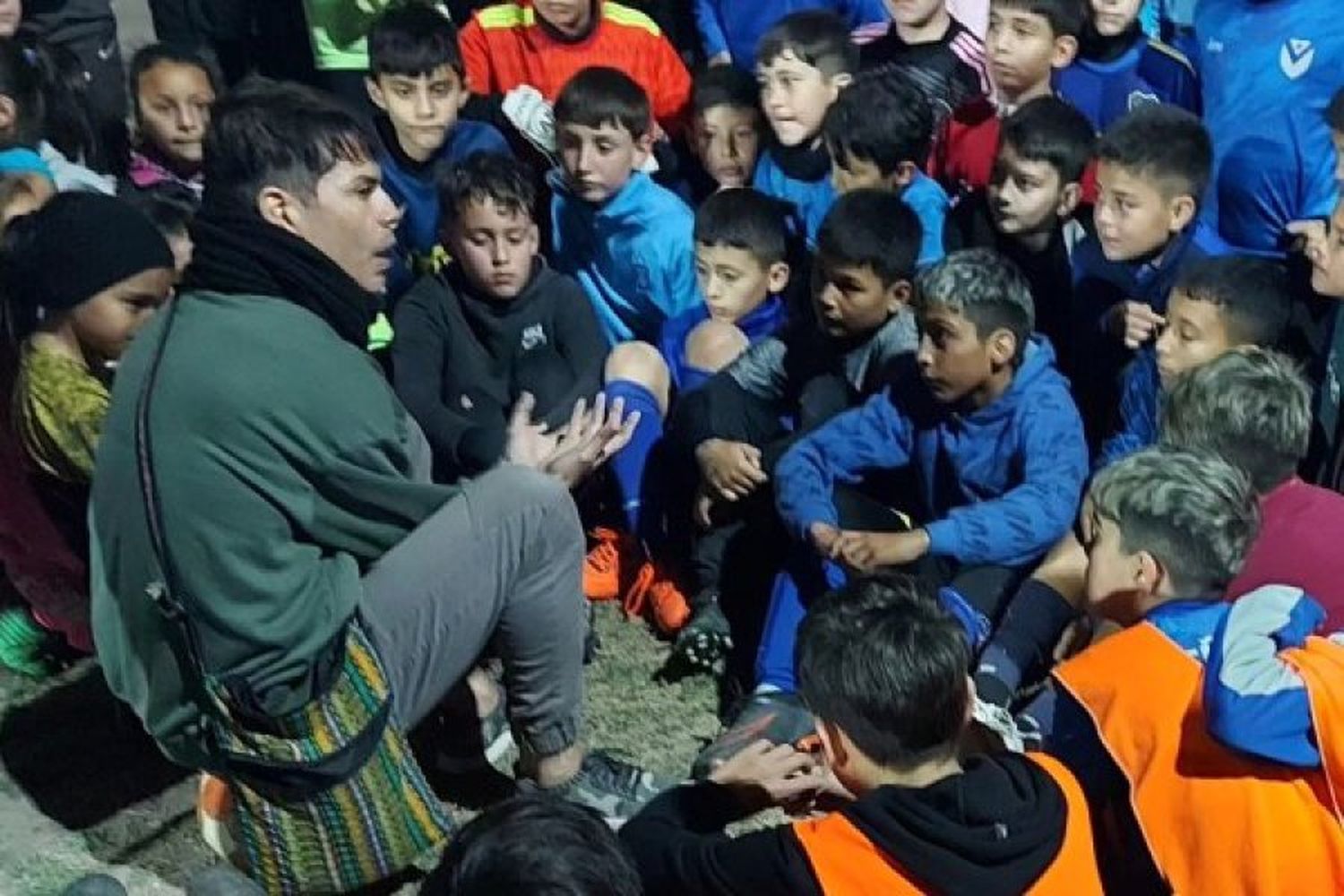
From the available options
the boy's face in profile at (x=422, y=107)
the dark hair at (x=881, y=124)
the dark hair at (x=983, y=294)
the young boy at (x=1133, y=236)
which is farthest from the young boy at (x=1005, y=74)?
the boy's face in profile at (x=422, y=107)

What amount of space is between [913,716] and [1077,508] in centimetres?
→ 134

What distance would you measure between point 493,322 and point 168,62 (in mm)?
1518

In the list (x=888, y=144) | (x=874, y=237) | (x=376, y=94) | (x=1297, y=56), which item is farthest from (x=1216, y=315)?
(x=376, y=94)

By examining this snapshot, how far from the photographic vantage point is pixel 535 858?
6.07 feet

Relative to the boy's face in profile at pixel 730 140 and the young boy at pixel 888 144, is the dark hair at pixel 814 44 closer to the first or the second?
the boy's face in profile at pixel 730 140

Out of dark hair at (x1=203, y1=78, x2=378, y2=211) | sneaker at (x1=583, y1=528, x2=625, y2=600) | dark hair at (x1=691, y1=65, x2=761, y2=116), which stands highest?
dark hair at (x1=203, y1=78, x2=378, y2=211)

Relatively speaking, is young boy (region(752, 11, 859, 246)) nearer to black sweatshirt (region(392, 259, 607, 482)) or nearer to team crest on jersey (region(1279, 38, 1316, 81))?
black sweatshirt (region(392, 259, 607, 482))

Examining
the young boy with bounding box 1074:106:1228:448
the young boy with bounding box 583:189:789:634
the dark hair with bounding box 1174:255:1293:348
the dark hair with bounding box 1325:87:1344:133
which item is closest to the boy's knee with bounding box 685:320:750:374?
the young boy with bounding box 583:189:789:634

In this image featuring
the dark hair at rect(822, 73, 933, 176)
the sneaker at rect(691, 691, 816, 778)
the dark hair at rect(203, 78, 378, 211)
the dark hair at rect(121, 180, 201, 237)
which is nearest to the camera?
the dark hair at rect(203, 78, 378, 211)

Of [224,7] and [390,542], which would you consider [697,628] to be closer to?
[390,542]

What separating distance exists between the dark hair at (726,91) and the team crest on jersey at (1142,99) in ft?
3.31

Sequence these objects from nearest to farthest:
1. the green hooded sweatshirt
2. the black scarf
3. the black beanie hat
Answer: the green hooded sweatshirt, the black scarf, the black beanie hat

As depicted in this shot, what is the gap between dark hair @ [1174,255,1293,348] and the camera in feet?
11.2

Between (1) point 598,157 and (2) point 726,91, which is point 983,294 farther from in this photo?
(2) point 726,91
